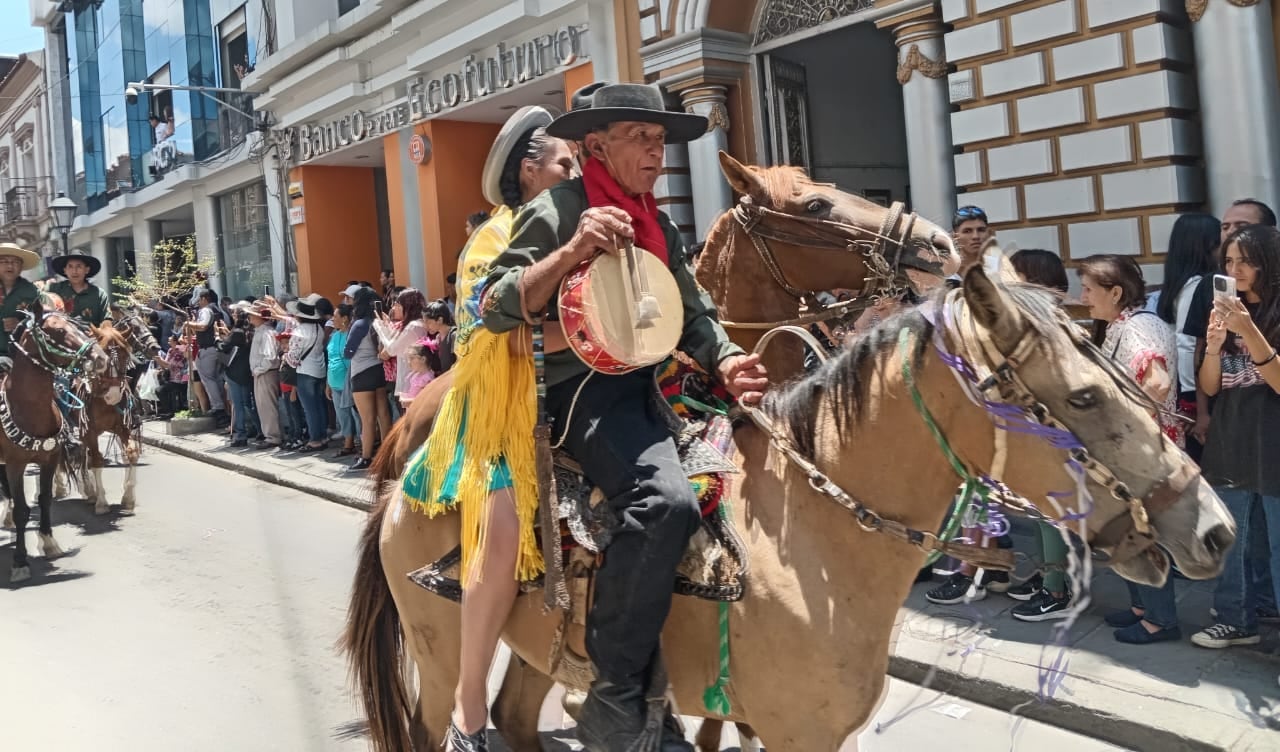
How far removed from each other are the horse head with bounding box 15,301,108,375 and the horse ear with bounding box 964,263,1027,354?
848 centimetres

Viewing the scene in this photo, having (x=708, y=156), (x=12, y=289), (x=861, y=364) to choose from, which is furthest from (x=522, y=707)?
(x=708, y=156)

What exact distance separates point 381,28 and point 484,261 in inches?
522

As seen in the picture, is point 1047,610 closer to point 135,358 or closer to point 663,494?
point 663,494

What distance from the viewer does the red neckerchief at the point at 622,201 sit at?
274 cm

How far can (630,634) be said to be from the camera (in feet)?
8.29

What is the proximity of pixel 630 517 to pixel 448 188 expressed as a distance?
12626 millimetres

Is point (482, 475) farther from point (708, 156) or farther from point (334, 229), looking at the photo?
point (334, 229)

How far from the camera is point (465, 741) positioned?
9.82 feet

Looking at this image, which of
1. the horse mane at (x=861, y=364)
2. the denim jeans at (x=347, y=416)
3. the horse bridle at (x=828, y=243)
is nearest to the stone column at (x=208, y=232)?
the denim jeans at (x=347, y=416)

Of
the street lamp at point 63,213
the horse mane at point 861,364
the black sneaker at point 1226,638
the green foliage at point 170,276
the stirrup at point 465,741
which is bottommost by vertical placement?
the black sneaker at point 1226,638

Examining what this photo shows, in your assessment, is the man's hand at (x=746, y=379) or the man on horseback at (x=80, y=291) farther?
the man on horseback at (x=80, y=291)

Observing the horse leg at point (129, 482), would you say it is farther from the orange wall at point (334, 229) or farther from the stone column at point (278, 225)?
the stone column at point (278, 225)

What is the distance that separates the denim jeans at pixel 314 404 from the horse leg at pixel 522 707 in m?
9.82

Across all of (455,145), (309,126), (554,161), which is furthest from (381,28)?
(554,161)
